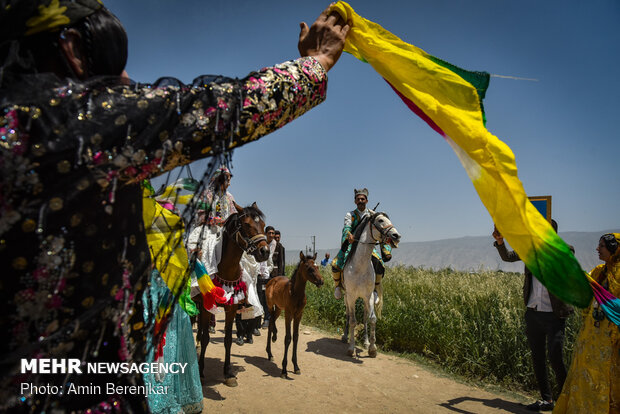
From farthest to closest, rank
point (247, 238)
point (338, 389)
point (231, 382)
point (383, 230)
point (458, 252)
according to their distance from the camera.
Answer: point (458, 252)
point (383, 230)
point (338, 389)
point (231, 382)
point (247, 238)

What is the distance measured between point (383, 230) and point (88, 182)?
7.73m

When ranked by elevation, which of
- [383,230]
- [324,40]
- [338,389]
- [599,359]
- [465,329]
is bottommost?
[338,389]

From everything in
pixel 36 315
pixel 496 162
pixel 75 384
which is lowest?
pixel 75 384

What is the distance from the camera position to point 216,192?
1316 mm

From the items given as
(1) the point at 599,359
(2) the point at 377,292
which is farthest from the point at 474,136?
(2) the point at 377,292

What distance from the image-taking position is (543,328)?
5504 mm

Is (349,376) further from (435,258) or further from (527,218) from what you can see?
(435,258)

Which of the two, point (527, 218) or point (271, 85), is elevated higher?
point (271, 85)

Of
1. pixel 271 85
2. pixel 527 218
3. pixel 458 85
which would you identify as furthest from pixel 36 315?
pixel 458 85

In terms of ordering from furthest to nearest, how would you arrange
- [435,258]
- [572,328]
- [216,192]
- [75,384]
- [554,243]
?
[435,258] → [572,328] → [554,243] → [216,192] → [75,384]

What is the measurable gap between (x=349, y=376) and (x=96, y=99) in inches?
289

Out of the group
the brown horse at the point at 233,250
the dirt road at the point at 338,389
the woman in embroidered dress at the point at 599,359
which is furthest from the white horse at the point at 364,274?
the woman in embroidered dress at the point at 599,359

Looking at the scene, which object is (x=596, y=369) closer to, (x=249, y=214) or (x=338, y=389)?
(x=338, y=389)

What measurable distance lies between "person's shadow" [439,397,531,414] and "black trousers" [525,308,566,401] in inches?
16.5
